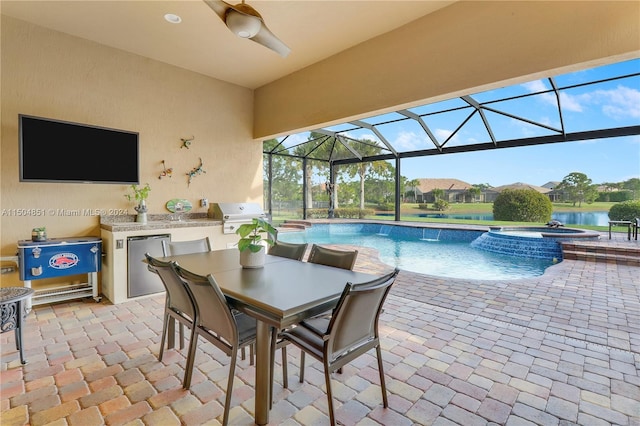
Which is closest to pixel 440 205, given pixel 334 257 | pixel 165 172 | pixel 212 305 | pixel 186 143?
pixel 186 143

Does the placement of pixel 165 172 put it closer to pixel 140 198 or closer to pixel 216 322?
pixel 140 198

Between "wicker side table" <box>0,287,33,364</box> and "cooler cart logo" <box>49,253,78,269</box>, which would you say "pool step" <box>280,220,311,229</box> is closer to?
"cooler cart logo" <box>49,253,78,269</box>

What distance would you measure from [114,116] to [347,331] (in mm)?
4250

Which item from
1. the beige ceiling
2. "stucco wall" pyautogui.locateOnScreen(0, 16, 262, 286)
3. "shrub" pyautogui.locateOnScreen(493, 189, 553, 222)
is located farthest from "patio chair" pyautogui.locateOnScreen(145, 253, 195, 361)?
"shrub" pyautogui.locateOnScreen(493, 189, 553, 222)

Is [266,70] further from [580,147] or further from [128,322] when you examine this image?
[580,147]

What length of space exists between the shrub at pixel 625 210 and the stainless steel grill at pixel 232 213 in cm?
993

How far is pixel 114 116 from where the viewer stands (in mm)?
4066

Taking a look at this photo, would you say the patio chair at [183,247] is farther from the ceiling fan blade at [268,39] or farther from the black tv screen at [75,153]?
the ceiling fan blade at [268,39]

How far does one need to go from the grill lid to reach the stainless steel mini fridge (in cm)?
102

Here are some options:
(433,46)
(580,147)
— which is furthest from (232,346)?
(580,147)

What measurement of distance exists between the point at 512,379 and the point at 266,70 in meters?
4.83

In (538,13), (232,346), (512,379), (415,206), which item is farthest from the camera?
(415,206)

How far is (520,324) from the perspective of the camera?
301 cm

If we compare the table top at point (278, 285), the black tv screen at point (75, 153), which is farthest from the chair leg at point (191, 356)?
the black tv screen at point (75, 153)
